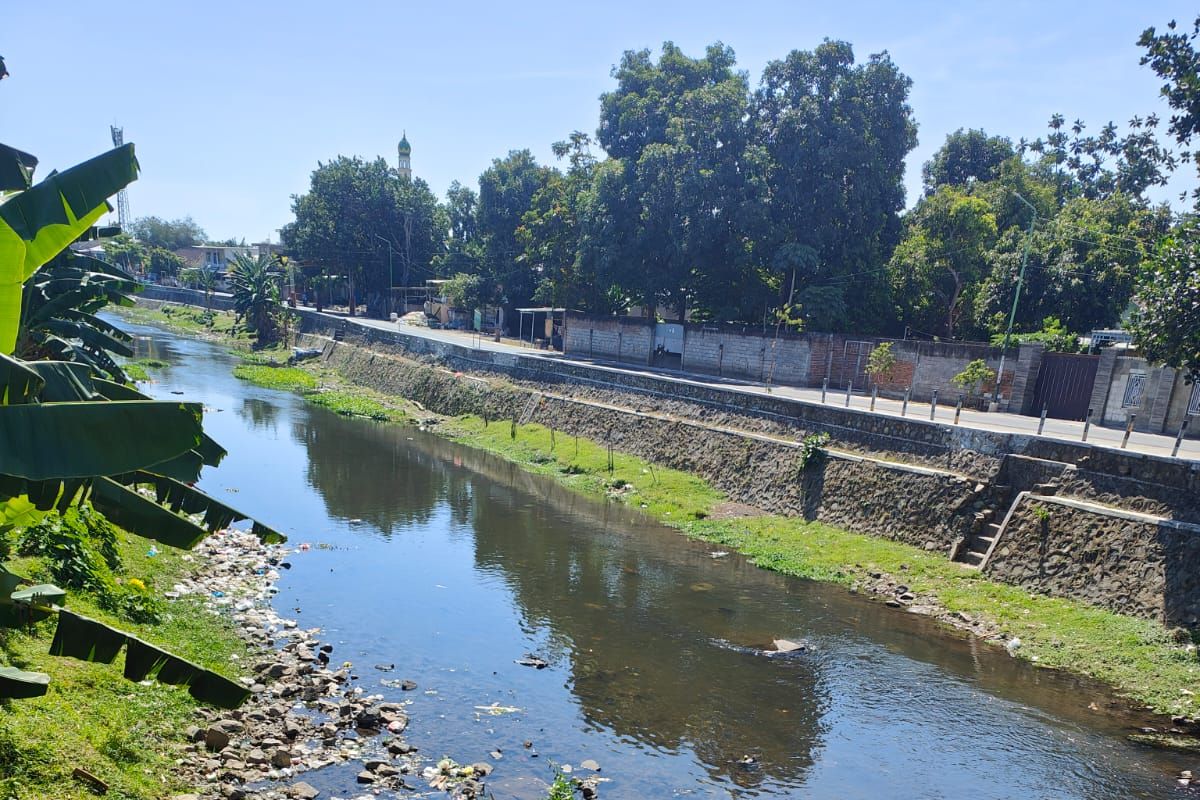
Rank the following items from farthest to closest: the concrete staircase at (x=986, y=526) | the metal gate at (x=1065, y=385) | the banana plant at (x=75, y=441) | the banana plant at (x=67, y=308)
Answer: the metal gate at (x=1065, y=385) → the concrete staircase at (x=986, y=526) → the banana plant at (x=67, y=308) → the banana plant at (x=75, y=441)

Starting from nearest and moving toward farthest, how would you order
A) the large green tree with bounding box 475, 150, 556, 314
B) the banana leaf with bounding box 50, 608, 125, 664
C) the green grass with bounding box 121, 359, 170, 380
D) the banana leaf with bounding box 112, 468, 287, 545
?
the banana leaf with bounding box 50, 608, 125, 664 → the banana leaf with bounding box 112, 468, 287, 545 → the green grass with bounding box 121, 359, 170, 380 → the large green tree with bounding box 475, 150, 556, 314

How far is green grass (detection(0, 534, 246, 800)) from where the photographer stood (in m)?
7.12

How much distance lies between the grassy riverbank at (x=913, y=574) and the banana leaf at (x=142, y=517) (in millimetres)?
14724

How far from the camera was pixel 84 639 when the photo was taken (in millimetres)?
6645

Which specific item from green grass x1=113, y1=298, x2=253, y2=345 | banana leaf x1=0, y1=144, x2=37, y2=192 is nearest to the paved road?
banana leaf x1=0, y1=144, x2=37, y2=192

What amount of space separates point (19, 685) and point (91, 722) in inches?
131

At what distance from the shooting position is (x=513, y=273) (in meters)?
52.9

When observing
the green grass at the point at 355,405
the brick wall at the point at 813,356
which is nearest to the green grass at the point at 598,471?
the green grass at the point at 355,405

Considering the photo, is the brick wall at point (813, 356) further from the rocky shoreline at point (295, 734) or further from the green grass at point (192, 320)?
the green grass at point (192, 320)

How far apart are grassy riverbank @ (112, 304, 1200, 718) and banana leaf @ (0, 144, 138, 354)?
16.6 m

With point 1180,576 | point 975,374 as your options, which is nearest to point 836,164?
point 975,374

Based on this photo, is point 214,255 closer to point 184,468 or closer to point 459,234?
point 459,234

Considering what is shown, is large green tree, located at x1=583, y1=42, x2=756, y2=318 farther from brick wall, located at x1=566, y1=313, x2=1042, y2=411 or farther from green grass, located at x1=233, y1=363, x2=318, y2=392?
green grass, located at x1=233, y1=363, x2=318, y2=392

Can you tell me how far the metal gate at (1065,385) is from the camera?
24913mm
